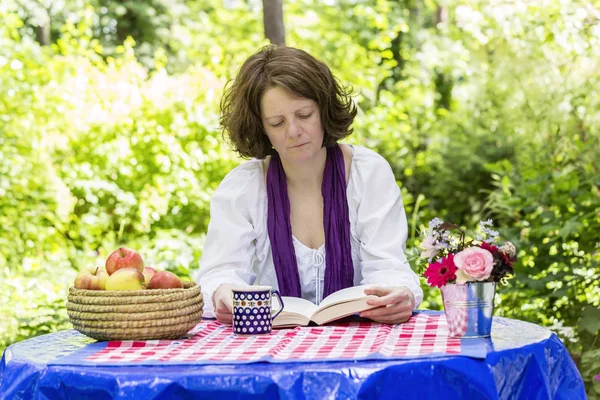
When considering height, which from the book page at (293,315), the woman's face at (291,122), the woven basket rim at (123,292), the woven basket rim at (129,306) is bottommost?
the book page at (293,315)

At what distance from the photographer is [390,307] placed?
8.53 feet

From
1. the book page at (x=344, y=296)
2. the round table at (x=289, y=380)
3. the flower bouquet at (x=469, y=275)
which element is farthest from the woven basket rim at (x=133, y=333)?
the flower bouquet at (x=469, y=275)

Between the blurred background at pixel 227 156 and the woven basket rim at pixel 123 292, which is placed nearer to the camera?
the woven basket rim at pixel 123 292

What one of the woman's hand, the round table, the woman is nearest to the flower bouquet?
the round table

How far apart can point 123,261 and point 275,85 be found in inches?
33.9

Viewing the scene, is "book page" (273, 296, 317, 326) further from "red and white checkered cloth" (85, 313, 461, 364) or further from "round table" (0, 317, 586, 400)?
"round table" (0, 317, 586, 400)

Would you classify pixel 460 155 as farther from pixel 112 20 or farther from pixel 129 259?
pixel 112 20

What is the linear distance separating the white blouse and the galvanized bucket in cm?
70

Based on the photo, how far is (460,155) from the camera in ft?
34.7

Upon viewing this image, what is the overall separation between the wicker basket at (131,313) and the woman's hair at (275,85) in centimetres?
94

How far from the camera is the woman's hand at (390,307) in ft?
8.49

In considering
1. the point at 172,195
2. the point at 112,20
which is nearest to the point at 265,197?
the point at 172,195

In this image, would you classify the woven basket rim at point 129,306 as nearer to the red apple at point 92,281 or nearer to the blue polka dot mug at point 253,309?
the red apple at point 92,281

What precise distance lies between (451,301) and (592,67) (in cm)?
620
